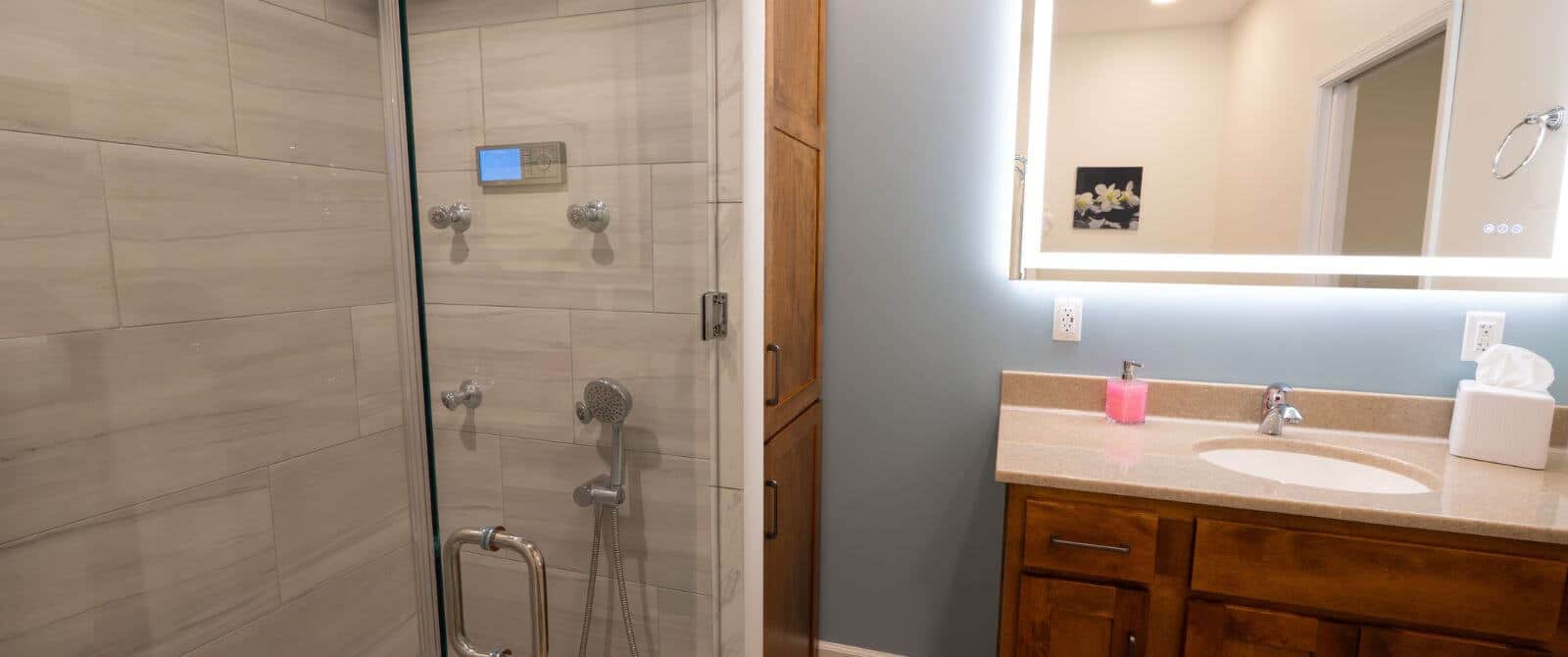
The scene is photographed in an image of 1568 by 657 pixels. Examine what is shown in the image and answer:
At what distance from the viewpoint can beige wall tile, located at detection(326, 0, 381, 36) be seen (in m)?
1.07

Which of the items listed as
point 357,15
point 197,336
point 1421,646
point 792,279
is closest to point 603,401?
point 792,279

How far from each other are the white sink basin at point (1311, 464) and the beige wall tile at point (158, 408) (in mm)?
1869

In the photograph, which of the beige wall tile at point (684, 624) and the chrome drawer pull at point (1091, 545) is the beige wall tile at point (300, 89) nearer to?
the beige wall tile at point (684, 624)

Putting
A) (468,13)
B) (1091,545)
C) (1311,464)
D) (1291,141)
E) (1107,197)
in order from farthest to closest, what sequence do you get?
(1107,197), (1291,141), (1311,464), (1091,545), (468,13)

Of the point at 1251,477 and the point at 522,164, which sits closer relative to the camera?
the point at 522,164

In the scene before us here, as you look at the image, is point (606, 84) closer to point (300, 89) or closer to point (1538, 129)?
point (300, 89)

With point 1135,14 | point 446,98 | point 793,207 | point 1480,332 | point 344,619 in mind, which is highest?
point 1135,14

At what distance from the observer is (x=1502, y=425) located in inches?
54.1

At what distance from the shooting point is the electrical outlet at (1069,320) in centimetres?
177

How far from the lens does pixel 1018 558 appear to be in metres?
1.34

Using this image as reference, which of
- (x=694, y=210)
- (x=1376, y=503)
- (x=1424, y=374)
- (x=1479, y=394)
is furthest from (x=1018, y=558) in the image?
(x=1424, y=374)

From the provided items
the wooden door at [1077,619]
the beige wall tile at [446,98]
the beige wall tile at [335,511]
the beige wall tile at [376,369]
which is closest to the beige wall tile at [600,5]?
the beige wall tile at [446,98]

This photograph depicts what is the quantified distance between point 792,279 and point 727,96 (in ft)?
1.67

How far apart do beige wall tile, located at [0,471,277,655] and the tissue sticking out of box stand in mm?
2496
